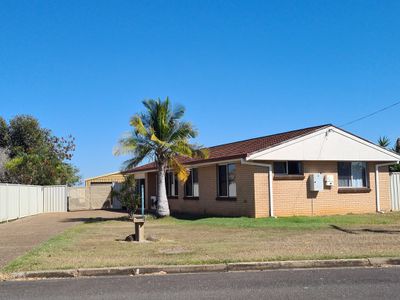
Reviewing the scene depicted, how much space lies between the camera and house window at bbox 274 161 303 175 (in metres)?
21.9

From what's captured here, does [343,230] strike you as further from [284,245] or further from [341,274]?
[341,274]

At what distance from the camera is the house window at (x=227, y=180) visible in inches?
898

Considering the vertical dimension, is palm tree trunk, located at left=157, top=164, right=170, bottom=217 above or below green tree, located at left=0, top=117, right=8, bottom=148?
below

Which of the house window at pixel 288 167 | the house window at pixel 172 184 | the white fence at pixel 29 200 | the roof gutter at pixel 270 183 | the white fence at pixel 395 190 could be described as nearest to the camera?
the roof gutter at pixel 270 183

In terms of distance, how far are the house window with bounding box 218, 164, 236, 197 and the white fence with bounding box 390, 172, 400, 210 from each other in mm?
8114

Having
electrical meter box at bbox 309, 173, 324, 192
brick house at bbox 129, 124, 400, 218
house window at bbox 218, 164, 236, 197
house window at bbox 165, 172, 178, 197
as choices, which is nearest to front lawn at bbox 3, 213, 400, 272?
brick house at bbox 129, 124, 400, 218

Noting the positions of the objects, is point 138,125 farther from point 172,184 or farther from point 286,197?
point 172,184

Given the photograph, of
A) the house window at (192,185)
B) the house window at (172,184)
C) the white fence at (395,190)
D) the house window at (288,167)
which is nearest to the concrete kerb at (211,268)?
the house window at (288,167)

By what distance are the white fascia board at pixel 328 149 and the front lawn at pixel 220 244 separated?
118 inches

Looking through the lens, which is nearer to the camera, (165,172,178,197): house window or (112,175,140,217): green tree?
(112,175,140,217): green tree

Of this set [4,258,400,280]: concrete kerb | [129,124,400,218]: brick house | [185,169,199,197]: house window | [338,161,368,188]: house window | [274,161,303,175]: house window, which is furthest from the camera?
[185,169,199,197]: house window

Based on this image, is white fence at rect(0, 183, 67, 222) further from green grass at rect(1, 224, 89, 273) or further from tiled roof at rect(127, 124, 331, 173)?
tiled roof at rect(127, 124, 331, 173)

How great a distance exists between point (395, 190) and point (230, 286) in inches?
752

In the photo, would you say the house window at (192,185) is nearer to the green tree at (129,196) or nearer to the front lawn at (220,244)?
the green tree at (129,196)
